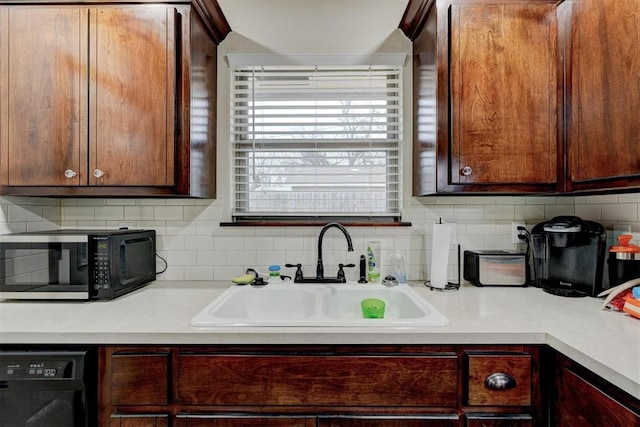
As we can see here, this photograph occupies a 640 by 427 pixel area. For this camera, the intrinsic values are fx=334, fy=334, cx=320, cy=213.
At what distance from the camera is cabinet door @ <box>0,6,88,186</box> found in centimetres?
147

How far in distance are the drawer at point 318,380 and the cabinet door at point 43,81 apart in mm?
1096

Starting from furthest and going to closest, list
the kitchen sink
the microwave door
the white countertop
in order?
the kitchen sink
the microwave door
the white countertop

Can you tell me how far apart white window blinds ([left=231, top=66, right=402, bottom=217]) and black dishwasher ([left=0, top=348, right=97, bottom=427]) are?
Result: 40.3 inches

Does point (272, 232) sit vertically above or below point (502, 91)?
below

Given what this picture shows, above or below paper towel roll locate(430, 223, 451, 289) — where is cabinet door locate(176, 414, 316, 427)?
below

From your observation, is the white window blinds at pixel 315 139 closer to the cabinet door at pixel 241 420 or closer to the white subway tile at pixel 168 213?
the white subway tile at pixel 168 213

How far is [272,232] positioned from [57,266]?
969mm

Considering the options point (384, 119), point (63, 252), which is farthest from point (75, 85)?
point (384, 119)

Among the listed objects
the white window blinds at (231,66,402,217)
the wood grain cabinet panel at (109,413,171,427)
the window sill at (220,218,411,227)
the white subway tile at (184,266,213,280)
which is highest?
the white window blinds at (231,66,402,217)

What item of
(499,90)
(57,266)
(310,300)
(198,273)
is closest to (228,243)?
(198,273)

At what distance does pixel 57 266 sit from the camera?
1431mm

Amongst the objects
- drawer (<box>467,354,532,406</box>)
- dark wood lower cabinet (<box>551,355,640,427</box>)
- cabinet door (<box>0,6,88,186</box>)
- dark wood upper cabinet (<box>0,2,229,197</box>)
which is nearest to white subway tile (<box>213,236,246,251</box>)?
dark wood upper cabinet (<box>0,2,229,197</box>)

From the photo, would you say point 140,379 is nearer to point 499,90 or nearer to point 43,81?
point 43,81

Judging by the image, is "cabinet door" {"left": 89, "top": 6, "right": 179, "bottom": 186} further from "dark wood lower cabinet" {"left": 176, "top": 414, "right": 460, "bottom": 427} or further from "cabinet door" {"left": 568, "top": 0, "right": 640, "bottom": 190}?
"cabinet door" {"left": 568, "top": 0, "right": 640, "bottom": 190}
